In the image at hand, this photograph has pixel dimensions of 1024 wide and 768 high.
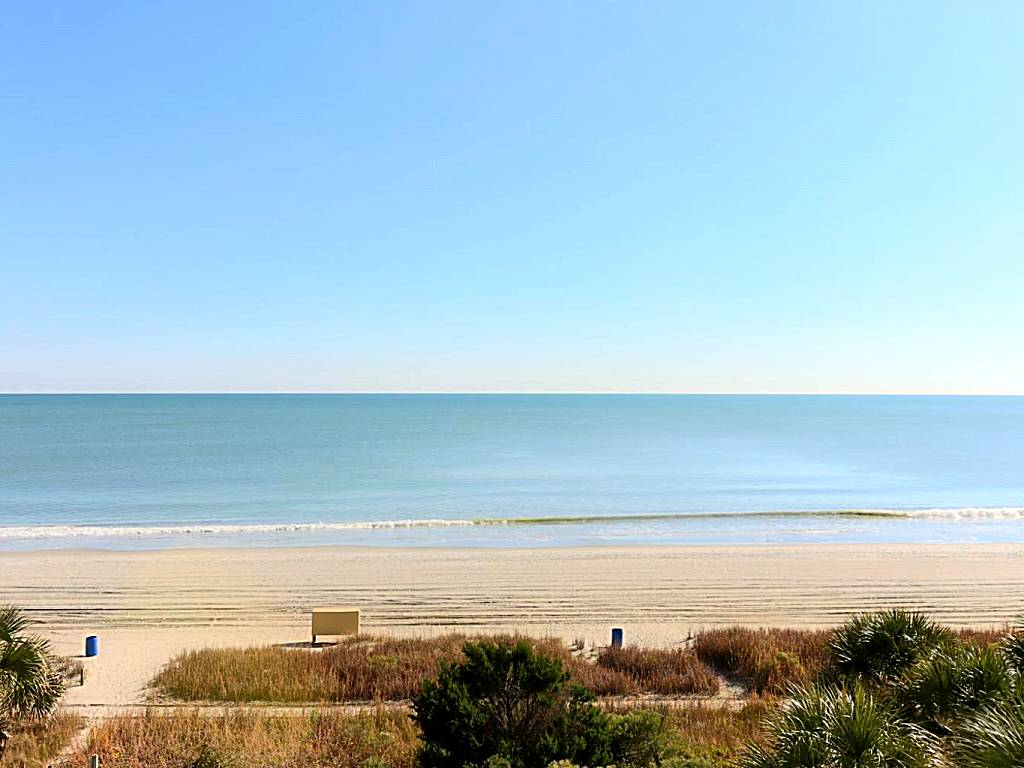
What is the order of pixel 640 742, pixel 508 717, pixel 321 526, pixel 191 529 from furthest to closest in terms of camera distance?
pixel 321 526 < pixel 191 529 < pixel 640 742 < pixel 508 717

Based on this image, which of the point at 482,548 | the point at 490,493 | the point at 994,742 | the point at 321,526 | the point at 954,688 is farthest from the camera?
the point at 490,493

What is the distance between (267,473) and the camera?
53.1 metres

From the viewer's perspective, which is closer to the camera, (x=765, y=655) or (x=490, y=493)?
(x=765, y=655)

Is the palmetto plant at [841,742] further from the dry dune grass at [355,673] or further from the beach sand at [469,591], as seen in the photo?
the beach sand at [469,591]

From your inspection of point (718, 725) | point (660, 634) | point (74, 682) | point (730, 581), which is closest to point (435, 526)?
point (730, 581)

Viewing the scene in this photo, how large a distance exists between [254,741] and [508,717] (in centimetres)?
370

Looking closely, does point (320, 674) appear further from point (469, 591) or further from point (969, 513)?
point (969, 513)

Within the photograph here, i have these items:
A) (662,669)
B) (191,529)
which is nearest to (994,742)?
(662,669)

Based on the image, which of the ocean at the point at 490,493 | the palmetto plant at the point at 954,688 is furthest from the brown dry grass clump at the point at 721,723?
the ocean at the point at 490,493

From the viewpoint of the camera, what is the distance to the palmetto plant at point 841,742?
516 cm

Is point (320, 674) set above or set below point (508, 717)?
below

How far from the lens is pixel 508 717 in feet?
23.6

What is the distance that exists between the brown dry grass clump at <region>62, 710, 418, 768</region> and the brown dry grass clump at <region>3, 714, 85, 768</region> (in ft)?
1.02

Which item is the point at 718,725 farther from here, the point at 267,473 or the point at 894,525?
the point at 267,473
